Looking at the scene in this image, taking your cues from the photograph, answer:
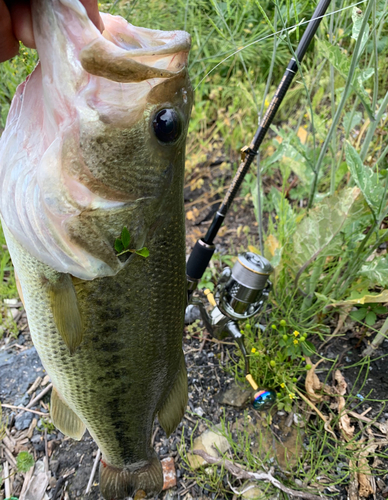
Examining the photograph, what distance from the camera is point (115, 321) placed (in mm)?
1125

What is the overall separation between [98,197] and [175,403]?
97cm

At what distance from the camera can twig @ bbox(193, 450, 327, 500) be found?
5.23 feet

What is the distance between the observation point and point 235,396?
80.0 inches

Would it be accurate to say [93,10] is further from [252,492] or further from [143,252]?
[252,492]

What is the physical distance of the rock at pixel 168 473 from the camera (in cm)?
175

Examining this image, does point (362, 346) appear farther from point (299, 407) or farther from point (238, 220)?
point (238, 220)

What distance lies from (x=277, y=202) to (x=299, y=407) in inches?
46.2

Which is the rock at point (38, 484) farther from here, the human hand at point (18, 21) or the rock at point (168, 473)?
the human hand at point (18, 21)

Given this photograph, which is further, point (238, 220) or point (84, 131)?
point (238, 220)

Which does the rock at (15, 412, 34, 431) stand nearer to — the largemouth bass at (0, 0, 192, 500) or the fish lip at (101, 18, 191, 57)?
the largemouth bass at (0, 0, 192, 500)

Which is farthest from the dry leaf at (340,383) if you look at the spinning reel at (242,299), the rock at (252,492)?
the rock at (252,492)

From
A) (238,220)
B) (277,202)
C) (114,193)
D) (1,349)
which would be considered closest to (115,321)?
(114,193)

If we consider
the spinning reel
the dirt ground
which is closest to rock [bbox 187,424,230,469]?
the dirt ground

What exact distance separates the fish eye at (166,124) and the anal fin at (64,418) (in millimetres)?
1072
